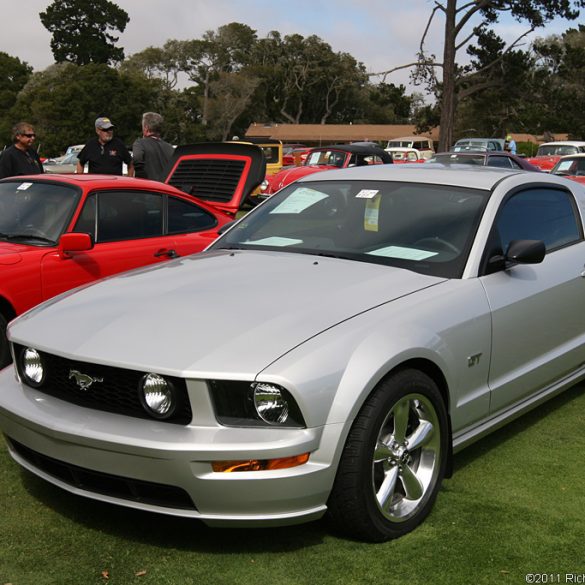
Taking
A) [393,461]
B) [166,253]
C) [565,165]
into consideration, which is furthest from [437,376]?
[565,165]

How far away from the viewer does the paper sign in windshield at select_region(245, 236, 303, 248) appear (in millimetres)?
4398

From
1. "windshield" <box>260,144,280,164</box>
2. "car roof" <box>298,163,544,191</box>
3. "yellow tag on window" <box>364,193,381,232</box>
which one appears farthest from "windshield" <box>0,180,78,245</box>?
"windshield" <box>260,144,280,164</box>

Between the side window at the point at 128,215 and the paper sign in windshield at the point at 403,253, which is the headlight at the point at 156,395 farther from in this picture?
the side window at the point at 128,215

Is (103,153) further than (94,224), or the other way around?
(103,153)

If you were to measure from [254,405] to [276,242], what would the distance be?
169cm

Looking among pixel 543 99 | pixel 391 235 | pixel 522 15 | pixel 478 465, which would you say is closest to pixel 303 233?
pixel 391 235

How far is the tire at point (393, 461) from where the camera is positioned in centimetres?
304

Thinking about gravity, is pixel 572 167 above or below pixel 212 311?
below

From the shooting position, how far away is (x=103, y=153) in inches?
346

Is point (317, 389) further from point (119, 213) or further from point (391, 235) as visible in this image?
point (119, 213)

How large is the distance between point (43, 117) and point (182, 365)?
61.3 m

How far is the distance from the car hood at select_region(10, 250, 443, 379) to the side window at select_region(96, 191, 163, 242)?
1.84 meters

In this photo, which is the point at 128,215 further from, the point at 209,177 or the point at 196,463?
the point at 196,463

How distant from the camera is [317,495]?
2.98 metres
